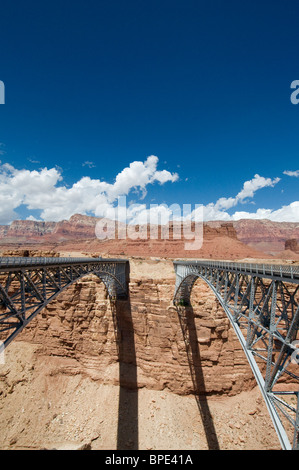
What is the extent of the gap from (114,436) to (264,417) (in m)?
15.4

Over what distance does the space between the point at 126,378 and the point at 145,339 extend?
4980mm

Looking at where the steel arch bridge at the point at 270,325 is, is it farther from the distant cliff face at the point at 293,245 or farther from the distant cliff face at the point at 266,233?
the distant cliff face at the point at 266,233

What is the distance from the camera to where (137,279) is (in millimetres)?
32188

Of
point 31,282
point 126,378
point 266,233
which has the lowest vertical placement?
point 126,378

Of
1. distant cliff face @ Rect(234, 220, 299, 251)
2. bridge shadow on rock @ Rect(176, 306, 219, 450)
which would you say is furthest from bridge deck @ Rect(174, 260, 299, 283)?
distant cliff face @ Rect(234, 220, 299, 251)

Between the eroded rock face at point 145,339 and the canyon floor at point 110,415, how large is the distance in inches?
43.3

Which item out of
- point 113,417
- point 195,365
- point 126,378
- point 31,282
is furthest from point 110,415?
point 31,282

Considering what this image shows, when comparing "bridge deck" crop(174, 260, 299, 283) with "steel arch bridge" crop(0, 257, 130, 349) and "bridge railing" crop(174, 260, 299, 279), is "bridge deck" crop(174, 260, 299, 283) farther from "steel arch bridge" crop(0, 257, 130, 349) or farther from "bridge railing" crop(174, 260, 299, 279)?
"steel arch bridge" crop(0, 257, 130, 349)

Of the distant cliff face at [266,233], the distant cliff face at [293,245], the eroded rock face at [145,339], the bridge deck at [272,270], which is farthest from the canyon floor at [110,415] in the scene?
the distant cliff face at [266,233]

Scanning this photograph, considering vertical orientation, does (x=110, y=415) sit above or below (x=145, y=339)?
below

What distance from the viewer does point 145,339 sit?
28.7m

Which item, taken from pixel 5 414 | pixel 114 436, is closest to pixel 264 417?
pixel 114 436

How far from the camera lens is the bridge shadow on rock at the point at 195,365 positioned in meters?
21.8

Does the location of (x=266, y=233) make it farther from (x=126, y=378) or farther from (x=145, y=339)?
(x=126, y=378)
